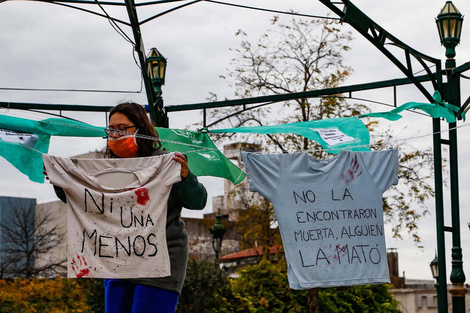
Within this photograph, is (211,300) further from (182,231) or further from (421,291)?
(421,291)

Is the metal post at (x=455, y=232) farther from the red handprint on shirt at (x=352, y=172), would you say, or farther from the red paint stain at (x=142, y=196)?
the red paint stain at (x=142, y=196)

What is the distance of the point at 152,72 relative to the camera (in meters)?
10.5

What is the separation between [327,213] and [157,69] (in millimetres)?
4059

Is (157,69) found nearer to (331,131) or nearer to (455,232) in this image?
(331,131)

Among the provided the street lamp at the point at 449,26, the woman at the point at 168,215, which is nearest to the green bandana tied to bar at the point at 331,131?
the street lamp at the point at 449,26

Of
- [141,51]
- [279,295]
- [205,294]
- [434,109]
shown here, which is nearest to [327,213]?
[434,109]

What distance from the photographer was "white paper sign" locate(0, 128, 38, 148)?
7.73 meters

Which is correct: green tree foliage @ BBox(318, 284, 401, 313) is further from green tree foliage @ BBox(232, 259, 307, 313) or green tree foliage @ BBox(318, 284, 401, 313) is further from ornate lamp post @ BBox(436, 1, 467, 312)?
ornate lamp post @ BBox(436, 1, 467, 312)

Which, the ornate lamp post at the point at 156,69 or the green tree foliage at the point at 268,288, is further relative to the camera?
the green tree foliage at the point at 268,288

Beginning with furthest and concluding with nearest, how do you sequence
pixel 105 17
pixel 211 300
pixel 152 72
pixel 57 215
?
pixel 57 215 → pixel 211 300 → pixel 152 72 → pixel 105 17

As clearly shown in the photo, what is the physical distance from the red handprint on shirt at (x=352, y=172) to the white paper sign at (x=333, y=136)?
0.64 meters

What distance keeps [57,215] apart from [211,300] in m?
47.5

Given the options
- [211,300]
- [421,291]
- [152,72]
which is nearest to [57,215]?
[421,291]

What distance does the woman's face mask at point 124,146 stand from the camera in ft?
14.9
